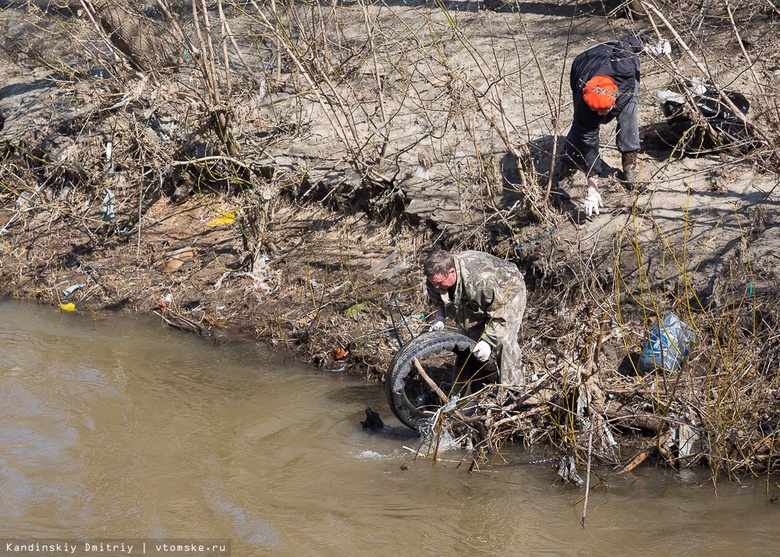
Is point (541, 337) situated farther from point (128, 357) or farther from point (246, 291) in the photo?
point (128, 357)

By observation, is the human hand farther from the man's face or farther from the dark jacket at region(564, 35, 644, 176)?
the man's face

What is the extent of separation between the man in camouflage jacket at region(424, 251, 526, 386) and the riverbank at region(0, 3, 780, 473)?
0.32 meters

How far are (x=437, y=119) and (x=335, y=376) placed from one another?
3.49m

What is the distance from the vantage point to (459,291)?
21.0 feet

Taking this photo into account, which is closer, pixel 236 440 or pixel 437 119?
pixel 236 440

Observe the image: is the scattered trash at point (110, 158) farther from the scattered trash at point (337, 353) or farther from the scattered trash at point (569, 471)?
the scattered trash at point (569, 471)

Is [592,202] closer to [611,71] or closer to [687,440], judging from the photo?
[611,71]

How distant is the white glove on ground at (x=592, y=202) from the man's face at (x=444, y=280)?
85.8 inches

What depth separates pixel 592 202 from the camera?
7.89 metres

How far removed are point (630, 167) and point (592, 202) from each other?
0.48 meters

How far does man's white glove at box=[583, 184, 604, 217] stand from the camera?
7.87m

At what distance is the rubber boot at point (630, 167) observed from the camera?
7.84 m

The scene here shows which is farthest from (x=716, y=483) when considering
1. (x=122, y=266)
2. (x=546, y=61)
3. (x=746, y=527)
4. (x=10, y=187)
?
(x=10, y=187)

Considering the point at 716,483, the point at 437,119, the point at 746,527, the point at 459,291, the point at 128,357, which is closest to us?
the point at 746,527
